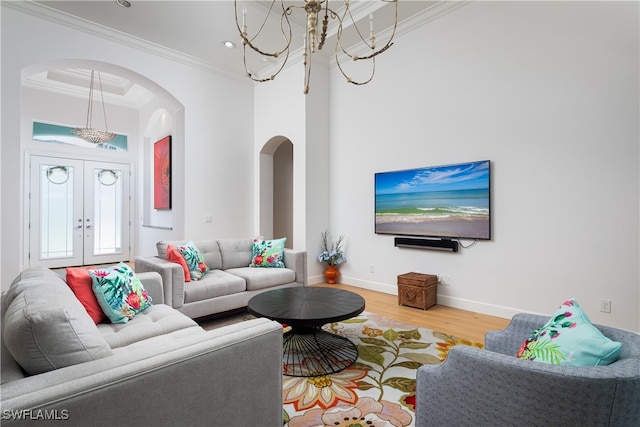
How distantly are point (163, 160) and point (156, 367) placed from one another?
6.28 meters

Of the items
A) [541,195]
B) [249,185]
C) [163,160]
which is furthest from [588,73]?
[163,160]

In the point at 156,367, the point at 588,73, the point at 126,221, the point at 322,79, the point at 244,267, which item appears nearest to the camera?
the point at 156,367

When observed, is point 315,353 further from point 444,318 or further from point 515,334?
point 444,318

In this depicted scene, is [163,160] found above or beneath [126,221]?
above

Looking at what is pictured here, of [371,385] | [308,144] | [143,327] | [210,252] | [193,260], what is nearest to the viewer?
[143,327]

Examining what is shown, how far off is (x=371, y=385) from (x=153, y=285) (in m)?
1.86

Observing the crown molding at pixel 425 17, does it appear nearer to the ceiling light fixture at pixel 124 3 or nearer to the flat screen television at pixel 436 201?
the flat screen television at pixel 436 201

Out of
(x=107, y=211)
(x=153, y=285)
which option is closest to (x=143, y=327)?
(x=153, y=285)

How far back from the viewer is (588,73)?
3029mm

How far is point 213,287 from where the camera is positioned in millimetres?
3312

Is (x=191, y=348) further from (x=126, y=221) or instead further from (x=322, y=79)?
(x=126, y=221)

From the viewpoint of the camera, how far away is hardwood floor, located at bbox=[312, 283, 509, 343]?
320 cm

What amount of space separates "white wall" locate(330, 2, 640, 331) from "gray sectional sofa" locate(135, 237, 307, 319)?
1544 millimetres

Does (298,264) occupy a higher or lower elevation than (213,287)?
higher
